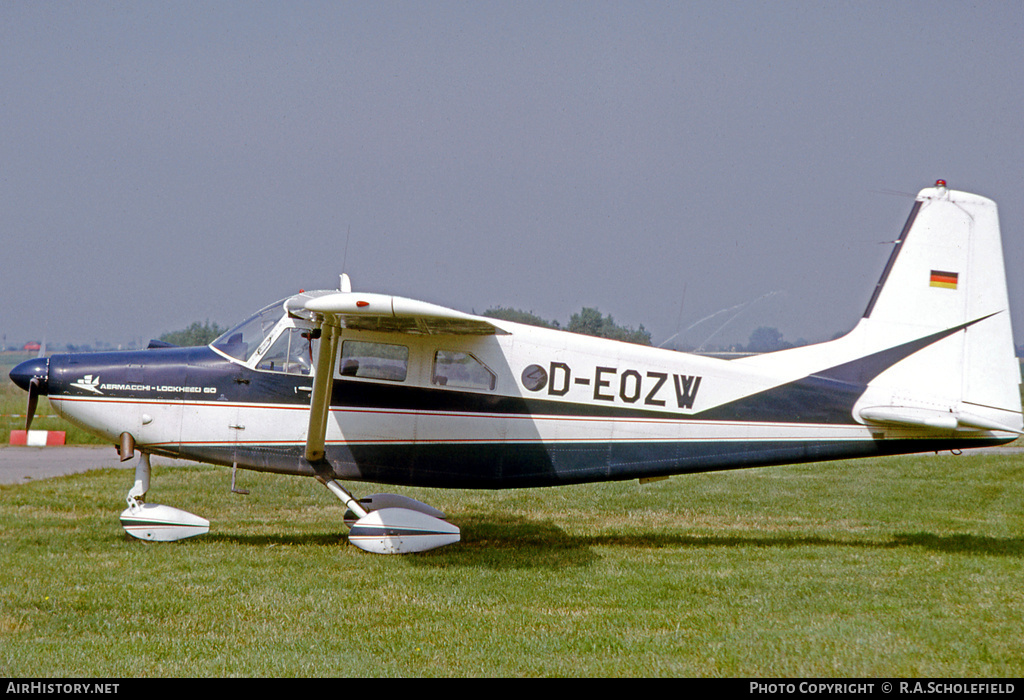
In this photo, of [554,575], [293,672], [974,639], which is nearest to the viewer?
[293,672]

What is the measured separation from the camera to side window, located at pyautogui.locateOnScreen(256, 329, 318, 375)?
8297 millimetres

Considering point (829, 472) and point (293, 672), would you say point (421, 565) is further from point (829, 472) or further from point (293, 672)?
point (829, 472)

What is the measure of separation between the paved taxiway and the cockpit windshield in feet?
20.8

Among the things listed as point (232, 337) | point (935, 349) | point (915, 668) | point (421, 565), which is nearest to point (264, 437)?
point (232, 337)

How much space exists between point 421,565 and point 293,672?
2994mm

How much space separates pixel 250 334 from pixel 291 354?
1.61 feet

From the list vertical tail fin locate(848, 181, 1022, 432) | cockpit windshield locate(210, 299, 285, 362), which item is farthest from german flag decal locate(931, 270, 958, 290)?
cockpit windshield locate(210, 299, 285, 362)

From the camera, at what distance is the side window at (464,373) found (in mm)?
8242

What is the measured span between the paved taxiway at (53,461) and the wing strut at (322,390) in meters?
7.01

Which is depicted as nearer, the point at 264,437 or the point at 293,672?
the point at 293,672

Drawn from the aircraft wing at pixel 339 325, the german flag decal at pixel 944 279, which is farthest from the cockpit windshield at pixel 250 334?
the german flag decal at pixel 944 279

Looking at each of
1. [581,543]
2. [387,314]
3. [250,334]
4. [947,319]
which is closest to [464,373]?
[387,314]

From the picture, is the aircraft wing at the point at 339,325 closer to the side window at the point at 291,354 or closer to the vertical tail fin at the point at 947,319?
the side window at the point at 291,354

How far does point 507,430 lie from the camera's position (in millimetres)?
8305
